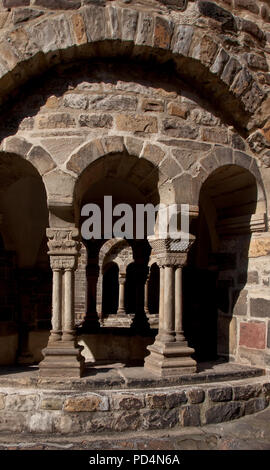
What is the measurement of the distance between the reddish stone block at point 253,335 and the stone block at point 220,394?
664mm

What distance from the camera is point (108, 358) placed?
5828mm

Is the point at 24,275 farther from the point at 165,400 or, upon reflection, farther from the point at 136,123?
the point at 165,400

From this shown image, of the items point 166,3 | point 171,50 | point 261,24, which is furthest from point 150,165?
point 261,24

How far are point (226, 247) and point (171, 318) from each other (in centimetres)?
120

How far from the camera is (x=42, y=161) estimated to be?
3.45 metres

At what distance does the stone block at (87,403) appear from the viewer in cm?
309

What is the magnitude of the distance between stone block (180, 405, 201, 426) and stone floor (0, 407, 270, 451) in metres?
0.06

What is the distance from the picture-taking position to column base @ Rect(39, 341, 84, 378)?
327cm

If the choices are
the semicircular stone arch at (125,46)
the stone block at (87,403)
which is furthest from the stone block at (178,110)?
the stone block at (87,403)

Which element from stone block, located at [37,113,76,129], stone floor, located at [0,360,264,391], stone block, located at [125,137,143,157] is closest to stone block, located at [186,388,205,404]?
stone floor, located at [0,360,264,391]

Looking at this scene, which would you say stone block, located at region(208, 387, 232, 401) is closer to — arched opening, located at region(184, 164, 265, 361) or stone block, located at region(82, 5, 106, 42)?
arched opening, located at region(184, 164, 265, 361)

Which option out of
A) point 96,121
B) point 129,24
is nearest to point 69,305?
point 96,121
